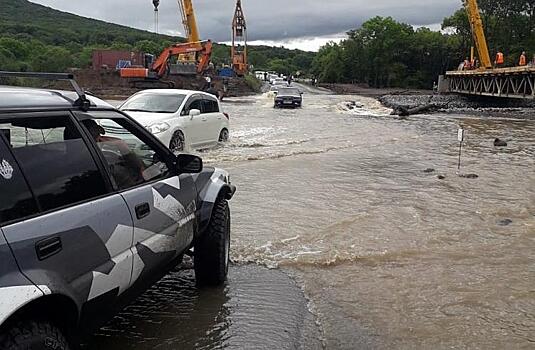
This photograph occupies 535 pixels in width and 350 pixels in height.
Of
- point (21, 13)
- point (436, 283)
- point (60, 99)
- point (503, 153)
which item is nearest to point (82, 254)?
point (60, 99)

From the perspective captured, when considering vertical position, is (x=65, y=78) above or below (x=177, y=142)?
above

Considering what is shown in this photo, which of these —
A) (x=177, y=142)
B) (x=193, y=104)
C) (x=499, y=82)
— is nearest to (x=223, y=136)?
(x=193, y=104)

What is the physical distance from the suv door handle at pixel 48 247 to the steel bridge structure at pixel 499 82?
118ft

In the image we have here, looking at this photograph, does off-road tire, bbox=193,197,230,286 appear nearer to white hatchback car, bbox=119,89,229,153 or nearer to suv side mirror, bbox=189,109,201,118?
white hatchback car, bbox=119,89,229,153

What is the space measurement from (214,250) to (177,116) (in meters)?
9.00

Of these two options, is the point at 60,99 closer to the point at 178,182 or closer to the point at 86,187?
the point at 86,187

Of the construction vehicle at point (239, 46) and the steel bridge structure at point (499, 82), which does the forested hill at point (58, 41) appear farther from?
the steel bridge structure at point (499, 82)

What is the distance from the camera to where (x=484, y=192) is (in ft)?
36.4

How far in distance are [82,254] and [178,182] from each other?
1472mm

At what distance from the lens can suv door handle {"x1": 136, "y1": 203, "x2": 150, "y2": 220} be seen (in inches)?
143

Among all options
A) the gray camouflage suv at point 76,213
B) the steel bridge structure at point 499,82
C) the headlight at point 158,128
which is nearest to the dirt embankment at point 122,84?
the steel bridge structure at point 499,82

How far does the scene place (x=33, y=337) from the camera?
2.52 metres

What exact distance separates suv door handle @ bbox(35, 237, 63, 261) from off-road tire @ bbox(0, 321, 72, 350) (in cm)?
29

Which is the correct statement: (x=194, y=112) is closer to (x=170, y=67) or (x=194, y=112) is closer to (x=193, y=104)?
(x=193, y=104)
